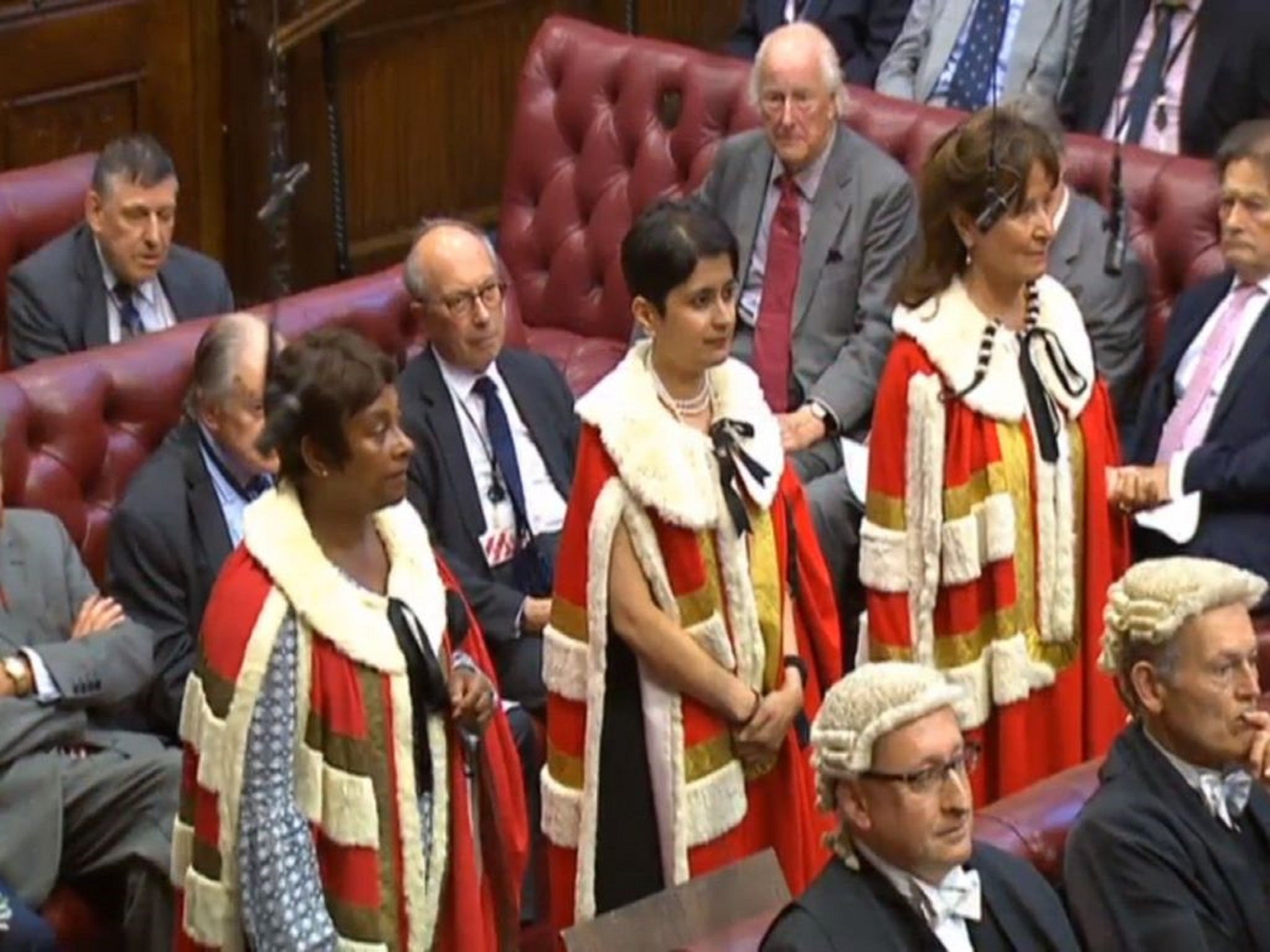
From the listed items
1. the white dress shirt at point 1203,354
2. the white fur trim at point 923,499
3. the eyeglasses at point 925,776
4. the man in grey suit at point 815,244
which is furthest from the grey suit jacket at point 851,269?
the eyeglasses at point 925,776

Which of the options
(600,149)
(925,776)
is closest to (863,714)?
(925,776)

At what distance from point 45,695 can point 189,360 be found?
0.80 meters

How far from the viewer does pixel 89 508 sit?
5.32m

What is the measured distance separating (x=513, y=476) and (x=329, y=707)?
130cm

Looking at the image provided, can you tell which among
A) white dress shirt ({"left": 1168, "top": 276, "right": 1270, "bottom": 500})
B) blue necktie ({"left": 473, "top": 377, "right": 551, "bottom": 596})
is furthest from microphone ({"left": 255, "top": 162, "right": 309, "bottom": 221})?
white dress shirt ({"left": 1168, "top": 276, "right": 1270, "bottom": 500})

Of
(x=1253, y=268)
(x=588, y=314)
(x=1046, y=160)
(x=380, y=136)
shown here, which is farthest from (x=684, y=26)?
(x=1046, y=160)

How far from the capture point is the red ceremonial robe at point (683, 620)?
176 inches

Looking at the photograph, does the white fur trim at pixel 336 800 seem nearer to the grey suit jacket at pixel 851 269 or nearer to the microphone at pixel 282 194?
the microphone at pixel 282 194

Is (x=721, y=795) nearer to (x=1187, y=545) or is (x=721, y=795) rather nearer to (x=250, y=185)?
(x=1187, y=545)

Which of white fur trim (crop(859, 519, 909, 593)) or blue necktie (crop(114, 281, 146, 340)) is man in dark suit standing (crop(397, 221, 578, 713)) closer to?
white fur trim (crop(859, 519, 909, 593))

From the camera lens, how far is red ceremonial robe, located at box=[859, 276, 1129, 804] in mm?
4875

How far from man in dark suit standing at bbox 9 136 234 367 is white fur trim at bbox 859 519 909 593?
1578 millimetres

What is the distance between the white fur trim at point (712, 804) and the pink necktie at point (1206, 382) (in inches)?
51.3

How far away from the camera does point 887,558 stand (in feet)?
16.2
